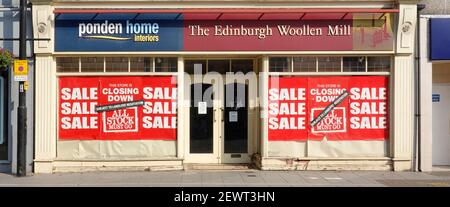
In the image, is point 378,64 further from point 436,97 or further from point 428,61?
point 436,97

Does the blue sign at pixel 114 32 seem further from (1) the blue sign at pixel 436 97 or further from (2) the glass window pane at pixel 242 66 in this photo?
(1) the blue sign at pixel 436 97

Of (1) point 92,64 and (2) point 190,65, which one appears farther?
(2) point 190,65

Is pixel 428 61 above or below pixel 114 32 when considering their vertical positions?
below

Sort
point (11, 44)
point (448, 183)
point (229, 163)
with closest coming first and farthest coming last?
point (448, 183), point (11, 44), point (229, 163)

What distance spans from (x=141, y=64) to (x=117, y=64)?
556mm

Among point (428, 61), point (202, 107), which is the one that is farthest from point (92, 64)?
point (428, 61)

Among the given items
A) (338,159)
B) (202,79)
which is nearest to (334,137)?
(338,159)

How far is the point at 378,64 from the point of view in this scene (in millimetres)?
13266

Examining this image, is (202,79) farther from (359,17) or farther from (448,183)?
(448,183)

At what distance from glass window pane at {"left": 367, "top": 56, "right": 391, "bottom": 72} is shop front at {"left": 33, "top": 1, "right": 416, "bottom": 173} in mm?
23

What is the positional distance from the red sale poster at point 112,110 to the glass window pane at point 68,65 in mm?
212

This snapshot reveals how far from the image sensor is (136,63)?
13172mm

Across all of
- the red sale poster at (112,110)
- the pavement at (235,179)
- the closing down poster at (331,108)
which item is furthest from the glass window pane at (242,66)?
the pavement at (235,179)

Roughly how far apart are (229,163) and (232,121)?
1.01 meters
